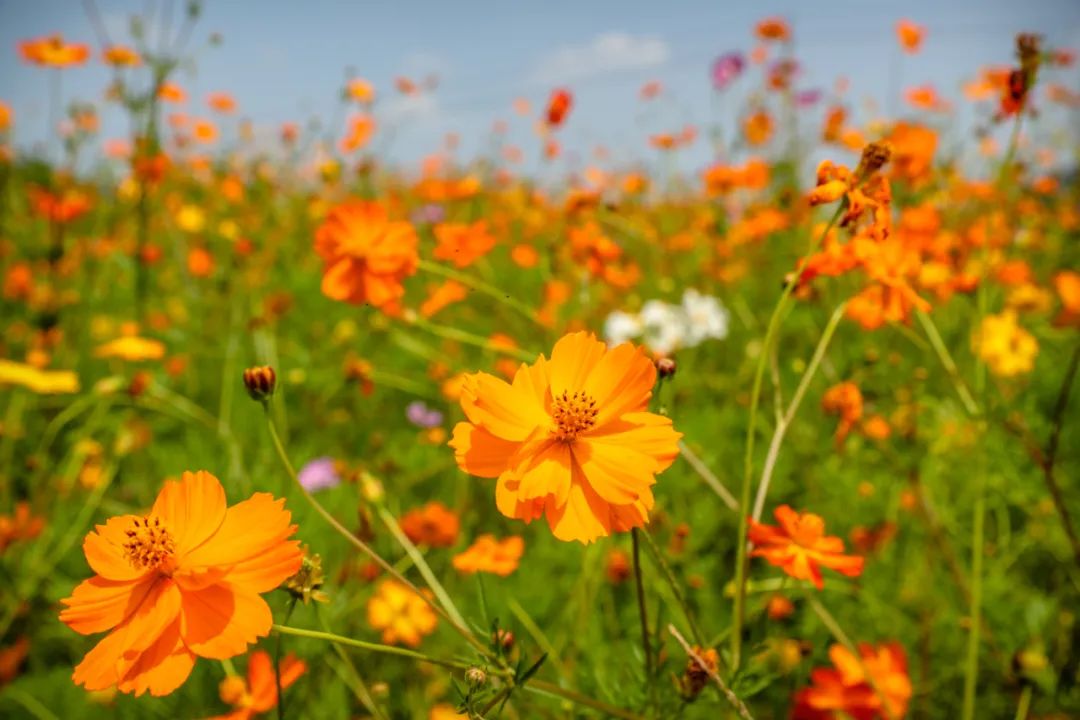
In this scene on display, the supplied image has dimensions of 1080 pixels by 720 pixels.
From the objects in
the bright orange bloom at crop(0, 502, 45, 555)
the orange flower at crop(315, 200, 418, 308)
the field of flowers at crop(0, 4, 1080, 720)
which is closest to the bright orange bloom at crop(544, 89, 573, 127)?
the field of flowers at crop(0, 4, 1080, 720)

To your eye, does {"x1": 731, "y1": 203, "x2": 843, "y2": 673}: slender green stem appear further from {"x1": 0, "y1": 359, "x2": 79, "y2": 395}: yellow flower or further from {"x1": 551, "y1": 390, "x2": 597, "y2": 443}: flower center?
{"x1": 0, "y1": 359, "x2": 79, "y2": 395}: yellow flower

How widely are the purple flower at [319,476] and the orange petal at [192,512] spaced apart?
0.86 m

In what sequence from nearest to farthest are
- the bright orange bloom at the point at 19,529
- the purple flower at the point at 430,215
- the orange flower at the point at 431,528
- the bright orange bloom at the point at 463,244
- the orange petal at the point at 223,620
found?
the orange petal at the point at 223,620, the bright orange bloom at the point at 463,244, the orange flower at the point at 431,528, the bright orange bloom at the point at 19,529, the purple flower at the point at 430,215

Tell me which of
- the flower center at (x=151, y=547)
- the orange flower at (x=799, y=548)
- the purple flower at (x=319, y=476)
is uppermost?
the flower center at (x=151, y=547)

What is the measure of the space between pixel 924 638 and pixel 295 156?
262cm

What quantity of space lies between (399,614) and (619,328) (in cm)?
93

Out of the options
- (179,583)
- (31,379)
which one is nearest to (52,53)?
(31,379)

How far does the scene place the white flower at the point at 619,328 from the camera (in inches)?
63.3

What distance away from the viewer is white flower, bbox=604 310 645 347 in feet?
5.27

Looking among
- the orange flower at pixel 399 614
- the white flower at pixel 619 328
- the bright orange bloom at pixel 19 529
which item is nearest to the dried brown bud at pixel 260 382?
the orange flower at pixel 399 614

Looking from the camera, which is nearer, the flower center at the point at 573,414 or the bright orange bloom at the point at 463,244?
the flower center at the point at 573,414

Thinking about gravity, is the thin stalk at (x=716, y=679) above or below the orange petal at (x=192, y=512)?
below

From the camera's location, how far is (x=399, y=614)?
1014 millimetres

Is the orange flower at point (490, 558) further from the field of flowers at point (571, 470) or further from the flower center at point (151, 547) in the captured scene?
the flower center at point (151, 547)
